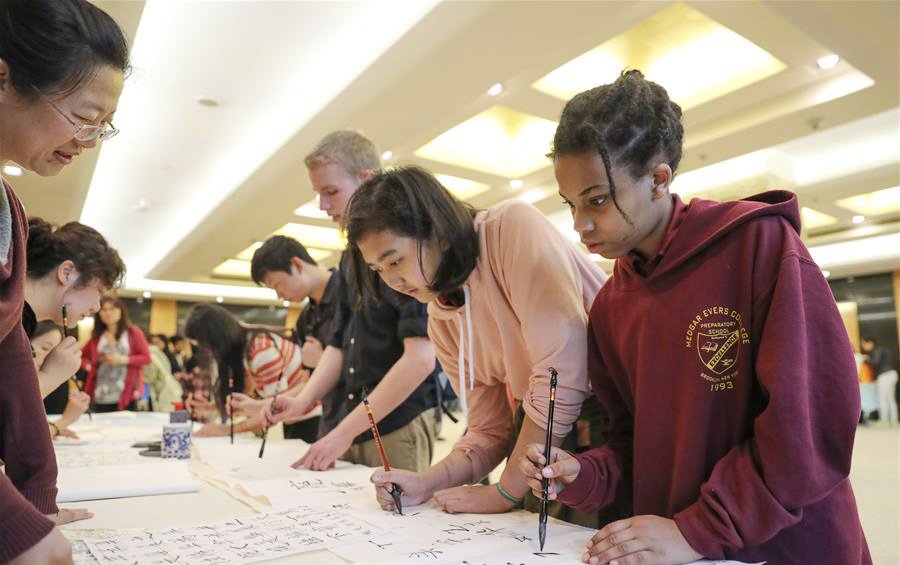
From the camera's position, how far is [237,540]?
92 cm

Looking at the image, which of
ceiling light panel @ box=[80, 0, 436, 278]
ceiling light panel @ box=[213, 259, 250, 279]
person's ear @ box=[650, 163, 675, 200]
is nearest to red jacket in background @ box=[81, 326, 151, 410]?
ceiling light panel @ box=[80, 0, 436, 278]

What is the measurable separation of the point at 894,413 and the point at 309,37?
34.3ft

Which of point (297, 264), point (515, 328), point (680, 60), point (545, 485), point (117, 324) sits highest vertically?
point (680, 60)

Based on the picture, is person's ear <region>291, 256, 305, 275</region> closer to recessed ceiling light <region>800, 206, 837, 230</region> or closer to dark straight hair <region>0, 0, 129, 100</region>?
dark straight hair <region>0, 0, 129, 100</region>

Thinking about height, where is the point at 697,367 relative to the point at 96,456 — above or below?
above

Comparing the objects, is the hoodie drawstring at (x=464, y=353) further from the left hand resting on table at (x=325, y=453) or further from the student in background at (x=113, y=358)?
the student in background at (x=113, y=358)

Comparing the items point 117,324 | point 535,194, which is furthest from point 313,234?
point 117,324

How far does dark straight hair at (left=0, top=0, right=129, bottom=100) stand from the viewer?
783mm

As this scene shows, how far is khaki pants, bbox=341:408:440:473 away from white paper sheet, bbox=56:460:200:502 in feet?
1.56

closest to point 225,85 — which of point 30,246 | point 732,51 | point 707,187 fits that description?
point 30,246

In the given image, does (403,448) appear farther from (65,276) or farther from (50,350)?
(50,350)

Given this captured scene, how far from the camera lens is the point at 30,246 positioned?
1643mm

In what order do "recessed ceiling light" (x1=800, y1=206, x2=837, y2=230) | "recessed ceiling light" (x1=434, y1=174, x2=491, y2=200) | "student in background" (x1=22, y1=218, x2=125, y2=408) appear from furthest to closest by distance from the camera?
"recessed ceiling light" (x1=800, y1=206, x2=837, y2=230) → "recessed ceiling light" (x1=434, y1=174, x2=491, y2=200) → "student in background" (x1=22, y1=218, x2=125, y2=408)

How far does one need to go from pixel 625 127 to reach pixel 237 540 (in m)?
0.84
